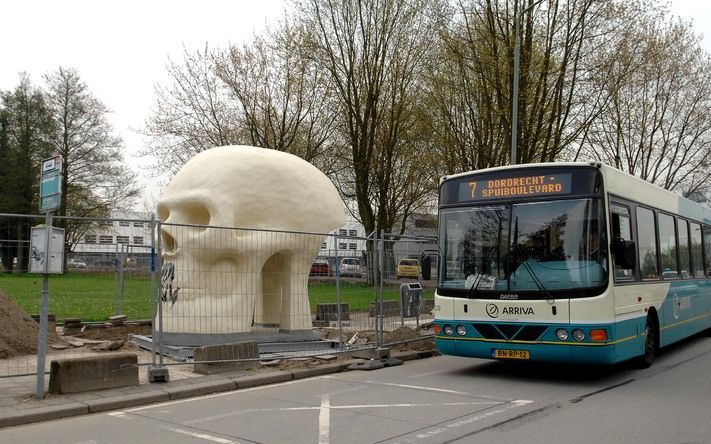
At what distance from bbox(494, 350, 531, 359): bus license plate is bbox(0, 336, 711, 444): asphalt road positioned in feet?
1.34

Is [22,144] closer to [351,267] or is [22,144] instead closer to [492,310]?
[351,267]

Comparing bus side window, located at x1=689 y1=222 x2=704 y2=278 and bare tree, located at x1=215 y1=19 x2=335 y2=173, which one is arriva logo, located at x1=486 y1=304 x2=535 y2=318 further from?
bare tree, located at x1=215 y1=19 x2=335 y2=173

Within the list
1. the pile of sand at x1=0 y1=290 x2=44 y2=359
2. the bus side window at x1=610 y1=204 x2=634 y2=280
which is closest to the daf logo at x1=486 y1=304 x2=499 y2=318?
the bus side window at x1=610 y1=204 x2=634 y2=280

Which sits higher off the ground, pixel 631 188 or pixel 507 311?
pixel 631 188

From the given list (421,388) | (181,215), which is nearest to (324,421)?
(421,388)

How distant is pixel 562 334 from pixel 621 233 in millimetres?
1855

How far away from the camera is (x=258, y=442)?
6.09m

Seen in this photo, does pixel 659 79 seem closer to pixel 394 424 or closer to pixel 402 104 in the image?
pixel 402 104

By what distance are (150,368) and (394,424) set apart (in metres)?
3.95

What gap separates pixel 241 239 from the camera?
11.6 m

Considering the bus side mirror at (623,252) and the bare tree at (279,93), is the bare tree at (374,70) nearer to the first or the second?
the bare tree at (279,93)

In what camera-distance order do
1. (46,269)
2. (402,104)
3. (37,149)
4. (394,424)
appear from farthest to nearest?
1. (37,149)
2. (402,104)
3. (46,269)
4. (394,424)

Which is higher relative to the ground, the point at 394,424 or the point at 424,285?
the point at 424,285

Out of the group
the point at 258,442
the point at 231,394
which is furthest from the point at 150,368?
the point at 258,442
